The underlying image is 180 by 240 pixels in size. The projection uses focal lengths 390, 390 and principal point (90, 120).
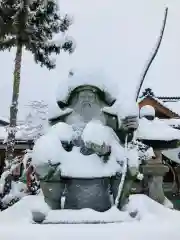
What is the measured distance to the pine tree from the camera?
1211 centimetres

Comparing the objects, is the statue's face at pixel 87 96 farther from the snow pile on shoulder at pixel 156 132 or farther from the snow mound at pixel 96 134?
the snow pile on shoulder at pixel 156 132

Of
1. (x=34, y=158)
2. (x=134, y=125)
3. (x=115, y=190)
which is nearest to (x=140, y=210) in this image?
(x=115, y=190)

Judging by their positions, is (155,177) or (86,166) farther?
(155,177)

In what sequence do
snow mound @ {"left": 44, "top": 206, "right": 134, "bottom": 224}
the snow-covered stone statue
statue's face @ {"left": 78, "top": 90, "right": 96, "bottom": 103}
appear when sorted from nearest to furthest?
1. snow mound @ {"left": 44, "top": 206, "right": 134, "bottom": 224}
2. the snow-covered stone statue
3. statue's face @ {"left": 78, "top": 90, "right": 96, "bottom": 103}

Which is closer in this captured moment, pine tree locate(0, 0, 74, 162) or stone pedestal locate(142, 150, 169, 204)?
stone pedestal locate(142, 150, 169, 204)

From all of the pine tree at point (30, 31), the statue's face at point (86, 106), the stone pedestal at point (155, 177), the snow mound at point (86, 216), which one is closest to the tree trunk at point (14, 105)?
the pine tree at point (30, 31)

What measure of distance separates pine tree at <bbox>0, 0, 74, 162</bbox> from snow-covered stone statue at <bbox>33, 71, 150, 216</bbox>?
796cm

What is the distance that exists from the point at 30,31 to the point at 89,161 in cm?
952

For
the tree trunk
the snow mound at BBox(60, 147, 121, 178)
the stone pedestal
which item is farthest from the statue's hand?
the tree trunk

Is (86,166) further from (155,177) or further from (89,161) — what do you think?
(155,177)

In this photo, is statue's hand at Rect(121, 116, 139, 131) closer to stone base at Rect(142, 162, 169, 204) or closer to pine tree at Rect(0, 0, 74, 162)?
stone base at Rect(142, 162, 169, 204)

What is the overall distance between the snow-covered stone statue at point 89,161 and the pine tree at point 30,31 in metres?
7.96

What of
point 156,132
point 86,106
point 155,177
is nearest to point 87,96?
point 86,106

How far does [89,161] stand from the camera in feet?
12.4
